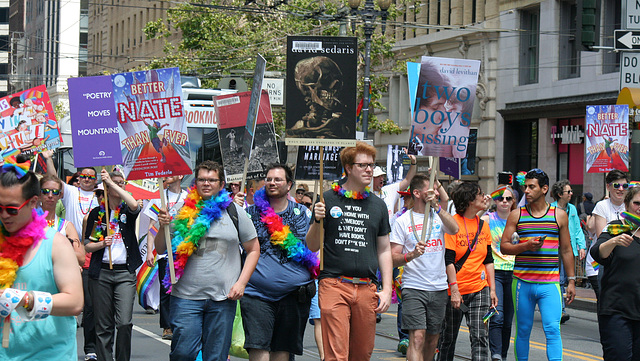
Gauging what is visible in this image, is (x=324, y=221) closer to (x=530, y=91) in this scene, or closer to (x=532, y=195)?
(x=532, y=195)

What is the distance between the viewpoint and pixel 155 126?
8.14 metres

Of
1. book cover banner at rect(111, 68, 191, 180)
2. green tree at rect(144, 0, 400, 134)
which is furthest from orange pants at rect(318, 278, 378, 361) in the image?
green tree at rect(144, 0, 400, 134)

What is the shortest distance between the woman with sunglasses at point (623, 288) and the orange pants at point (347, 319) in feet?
6.16

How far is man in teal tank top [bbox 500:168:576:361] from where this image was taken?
339 inches

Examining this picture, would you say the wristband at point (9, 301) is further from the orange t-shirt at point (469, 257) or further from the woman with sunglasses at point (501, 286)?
the woman with sunglasses at point (501, 286)

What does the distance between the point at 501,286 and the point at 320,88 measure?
137 inches

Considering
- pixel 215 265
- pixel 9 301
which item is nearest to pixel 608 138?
pixel 215 265

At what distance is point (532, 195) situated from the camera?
8.79 m

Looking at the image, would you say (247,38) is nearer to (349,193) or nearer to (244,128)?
(244,128)

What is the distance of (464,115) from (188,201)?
2.74 meters

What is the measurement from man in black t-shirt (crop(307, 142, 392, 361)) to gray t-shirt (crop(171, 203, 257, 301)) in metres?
0.61

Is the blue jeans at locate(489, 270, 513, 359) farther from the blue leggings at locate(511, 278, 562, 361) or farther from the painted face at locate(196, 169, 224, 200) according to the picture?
the painted face at locate(196, 169, 224, 200)

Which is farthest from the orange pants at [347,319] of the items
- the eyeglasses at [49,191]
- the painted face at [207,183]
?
the eyeglasses at [49,191]

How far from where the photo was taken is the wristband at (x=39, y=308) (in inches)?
167
